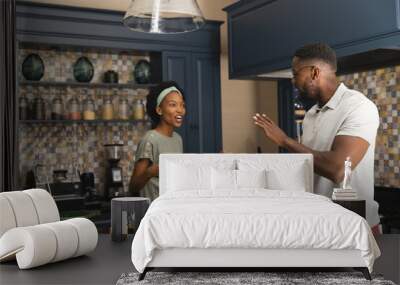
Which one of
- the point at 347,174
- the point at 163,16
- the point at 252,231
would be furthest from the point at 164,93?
the point at 252,231

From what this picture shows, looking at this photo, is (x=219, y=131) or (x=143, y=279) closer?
(x=143, y=279)

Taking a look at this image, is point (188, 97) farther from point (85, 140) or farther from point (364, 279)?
point (364, 279)

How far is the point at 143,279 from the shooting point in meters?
3.09

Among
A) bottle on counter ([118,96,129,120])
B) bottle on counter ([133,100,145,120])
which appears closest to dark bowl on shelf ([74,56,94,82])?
bottle on counter ([118,96,129,120])

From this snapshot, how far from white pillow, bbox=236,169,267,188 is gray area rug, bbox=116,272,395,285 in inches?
37.9

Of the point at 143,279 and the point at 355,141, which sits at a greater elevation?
the point at 355,141

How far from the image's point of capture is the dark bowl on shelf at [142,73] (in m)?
6.73

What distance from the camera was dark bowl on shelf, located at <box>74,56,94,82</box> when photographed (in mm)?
6430

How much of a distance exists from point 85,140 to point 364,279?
430 cm

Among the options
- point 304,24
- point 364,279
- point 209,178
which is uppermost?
point 304,24

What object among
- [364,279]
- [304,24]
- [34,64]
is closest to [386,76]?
[304,24]

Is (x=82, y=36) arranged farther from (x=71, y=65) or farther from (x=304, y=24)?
(x=304, y=24)

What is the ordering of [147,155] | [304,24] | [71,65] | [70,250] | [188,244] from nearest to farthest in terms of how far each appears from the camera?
[188,244]
[70,250]
[147,155]
[304,24]
[71,65]

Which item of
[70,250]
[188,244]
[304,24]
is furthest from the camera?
[304,24]
